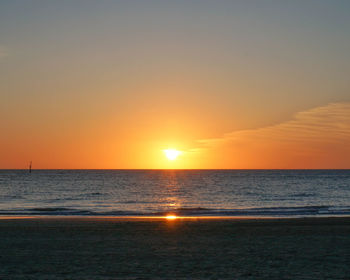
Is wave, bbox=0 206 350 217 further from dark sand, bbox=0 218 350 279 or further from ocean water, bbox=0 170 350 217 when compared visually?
dark sand, bbox=0 218 350 279

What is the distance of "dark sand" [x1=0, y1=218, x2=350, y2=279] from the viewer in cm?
1258

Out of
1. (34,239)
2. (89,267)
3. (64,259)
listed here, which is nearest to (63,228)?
(34,239)

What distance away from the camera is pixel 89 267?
13398 millimetres

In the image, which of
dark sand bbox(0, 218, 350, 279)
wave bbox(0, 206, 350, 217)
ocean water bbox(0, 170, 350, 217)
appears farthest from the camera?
ocean water bbox(0, 170, 350, 217)

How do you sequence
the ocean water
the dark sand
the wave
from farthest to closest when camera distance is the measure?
the ocean water, the wave, the dark sand

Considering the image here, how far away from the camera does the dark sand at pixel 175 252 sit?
12578 millimetres

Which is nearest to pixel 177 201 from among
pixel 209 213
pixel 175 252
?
pixel 209 213

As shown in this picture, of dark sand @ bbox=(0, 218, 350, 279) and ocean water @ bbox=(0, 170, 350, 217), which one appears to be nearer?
dark sand @ bbox=(0, 218, 350, 279)

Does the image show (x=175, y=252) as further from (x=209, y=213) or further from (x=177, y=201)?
(x=177, y=201)

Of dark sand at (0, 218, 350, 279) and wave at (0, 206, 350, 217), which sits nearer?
dark sand at (0, 218, 350, 279)

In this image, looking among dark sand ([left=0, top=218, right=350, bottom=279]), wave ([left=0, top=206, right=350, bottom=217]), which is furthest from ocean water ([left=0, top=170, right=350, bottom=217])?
dark sand ([left=0, top=218, right=350, bottom=279])

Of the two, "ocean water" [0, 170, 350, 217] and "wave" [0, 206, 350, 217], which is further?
"ocean water" [0, 170, 350, 217]

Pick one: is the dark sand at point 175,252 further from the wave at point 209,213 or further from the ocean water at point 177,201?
the ocean water at point 177,201

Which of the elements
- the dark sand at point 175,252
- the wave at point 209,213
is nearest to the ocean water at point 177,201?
the wave at point 209,213
